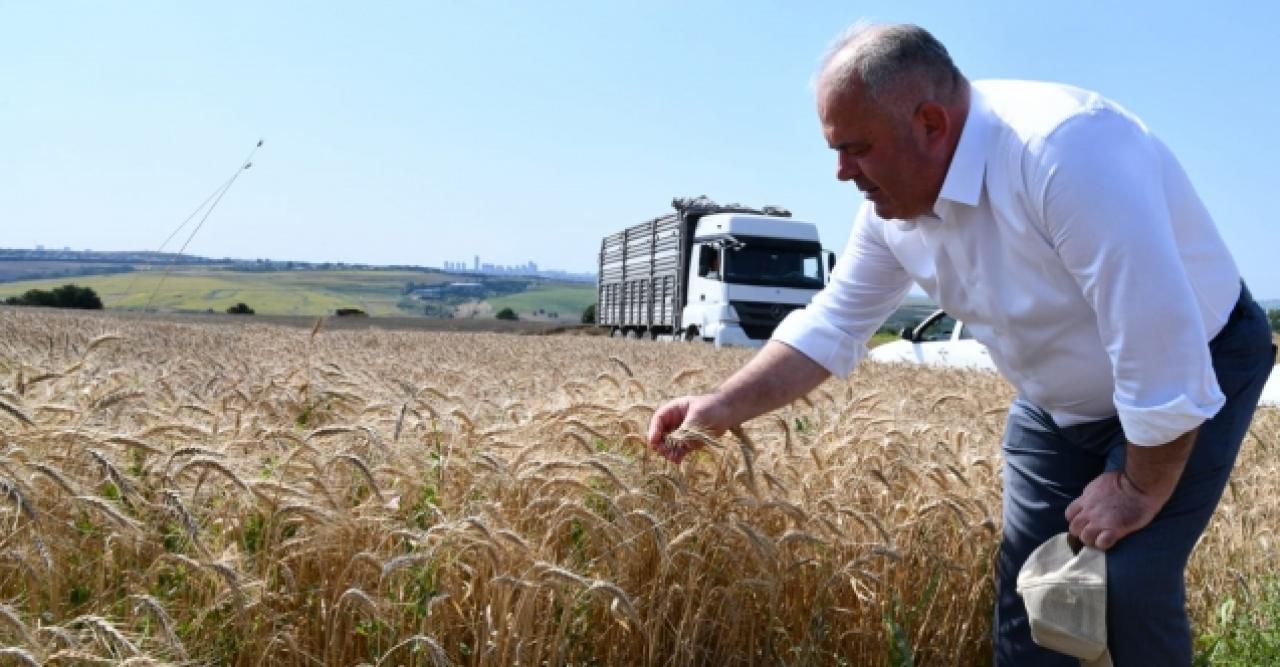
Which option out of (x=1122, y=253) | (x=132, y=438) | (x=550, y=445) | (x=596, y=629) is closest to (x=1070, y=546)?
(x=1122, y=253)

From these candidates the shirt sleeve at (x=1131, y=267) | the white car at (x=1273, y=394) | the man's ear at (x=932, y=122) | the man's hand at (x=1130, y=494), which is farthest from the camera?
the white car at (x=1273, y=394)

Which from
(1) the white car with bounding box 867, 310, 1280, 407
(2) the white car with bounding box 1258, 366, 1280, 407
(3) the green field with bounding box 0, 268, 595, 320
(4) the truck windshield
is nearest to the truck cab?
(4) the truck windshield

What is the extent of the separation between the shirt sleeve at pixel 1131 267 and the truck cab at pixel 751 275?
2071 cm

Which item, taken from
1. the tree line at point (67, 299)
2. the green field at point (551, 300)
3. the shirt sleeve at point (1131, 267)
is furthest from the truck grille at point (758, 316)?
the green field at point (551, 300)

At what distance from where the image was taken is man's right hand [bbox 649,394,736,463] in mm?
3496

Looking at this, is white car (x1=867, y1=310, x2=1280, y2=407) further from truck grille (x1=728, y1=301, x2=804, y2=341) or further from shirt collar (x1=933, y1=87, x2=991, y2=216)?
shirt collar (x1=933, y1=87, x2=991, y2=216)

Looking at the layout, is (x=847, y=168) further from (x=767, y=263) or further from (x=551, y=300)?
(x=551, y=300)

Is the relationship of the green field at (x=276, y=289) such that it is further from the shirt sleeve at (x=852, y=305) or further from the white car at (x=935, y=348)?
the shirt sleeve at (x=852, y=305)

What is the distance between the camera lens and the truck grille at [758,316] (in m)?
24.0

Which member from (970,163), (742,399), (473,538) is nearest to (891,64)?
(970,163)

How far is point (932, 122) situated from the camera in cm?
288

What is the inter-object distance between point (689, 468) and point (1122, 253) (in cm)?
157

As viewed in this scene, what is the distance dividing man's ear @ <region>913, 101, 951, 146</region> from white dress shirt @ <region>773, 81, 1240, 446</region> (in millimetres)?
53

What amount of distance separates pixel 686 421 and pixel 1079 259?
1.29m
